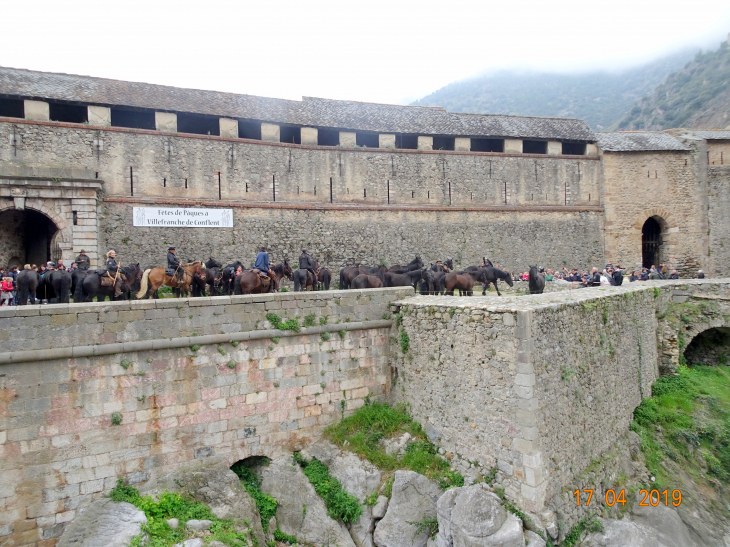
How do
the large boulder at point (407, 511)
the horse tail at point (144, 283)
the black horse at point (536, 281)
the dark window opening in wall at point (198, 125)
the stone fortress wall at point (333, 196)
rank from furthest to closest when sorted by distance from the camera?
the dark window opening in wall at point (198, 125), the stone fortress wall at point (333, 196), the black horse at point (536, 281), the horse tail at point (144, 283), the large boulder at point (407, 511)

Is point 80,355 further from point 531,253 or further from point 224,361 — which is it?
point 531,253

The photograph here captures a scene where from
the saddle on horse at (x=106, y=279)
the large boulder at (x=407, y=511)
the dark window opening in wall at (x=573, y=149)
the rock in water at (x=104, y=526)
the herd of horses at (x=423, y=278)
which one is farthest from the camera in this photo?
the dark window opening in wall at (x=573, y=149)

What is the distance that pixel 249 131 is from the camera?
2180 cm

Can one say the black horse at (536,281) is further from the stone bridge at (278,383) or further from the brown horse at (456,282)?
the stone bridge at (278,383)

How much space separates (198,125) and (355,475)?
1746 centimetres

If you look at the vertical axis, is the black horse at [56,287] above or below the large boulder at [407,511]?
above

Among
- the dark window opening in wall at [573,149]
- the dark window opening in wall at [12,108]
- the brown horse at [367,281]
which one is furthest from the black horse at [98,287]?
the dark window opening in wall at [573,149]

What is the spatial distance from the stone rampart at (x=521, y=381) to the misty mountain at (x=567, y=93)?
240 ft

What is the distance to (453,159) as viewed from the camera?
79.2ft

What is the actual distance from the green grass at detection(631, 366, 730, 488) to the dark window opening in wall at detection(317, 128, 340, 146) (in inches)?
657

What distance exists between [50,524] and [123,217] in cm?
1297
